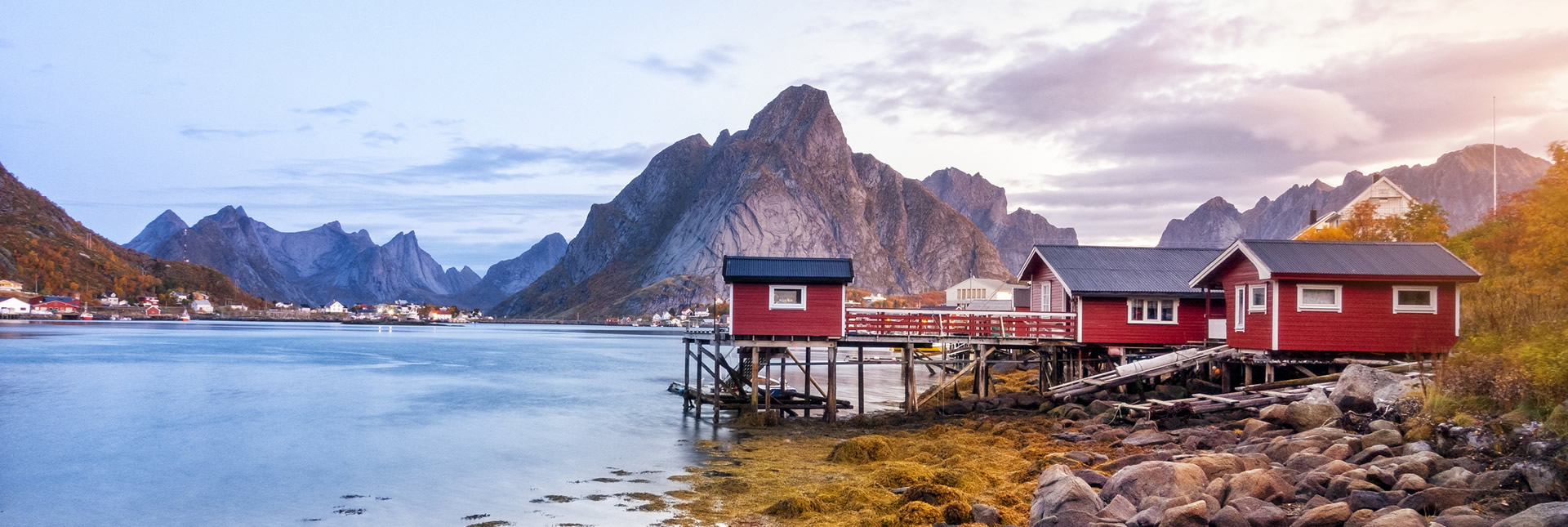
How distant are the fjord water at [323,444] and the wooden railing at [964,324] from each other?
299 inches

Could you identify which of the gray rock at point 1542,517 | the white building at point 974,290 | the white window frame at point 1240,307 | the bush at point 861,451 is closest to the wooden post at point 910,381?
the bush at point 861,451

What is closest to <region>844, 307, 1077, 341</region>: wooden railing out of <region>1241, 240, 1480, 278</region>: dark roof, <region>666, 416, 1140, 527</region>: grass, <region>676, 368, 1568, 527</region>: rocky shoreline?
<region>666, 416, 1140, 527</region>: grass

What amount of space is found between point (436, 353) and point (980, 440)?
348 ft

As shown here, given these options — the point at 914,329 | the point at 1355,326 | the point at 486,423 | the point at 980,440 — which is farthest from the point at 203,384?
the point at 1355,326

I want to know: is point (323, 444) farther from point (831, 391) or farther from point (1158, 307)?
point (1158, 307)

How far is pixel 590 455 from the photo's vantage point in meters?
34.1

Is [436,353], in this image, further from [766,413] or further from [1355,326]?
[1355,326]

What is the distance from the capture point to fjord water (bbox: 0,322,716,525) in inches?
991

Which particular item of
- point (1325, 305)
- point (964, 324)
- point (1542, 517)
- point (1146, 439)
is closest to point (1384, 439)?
point (1146, 439)

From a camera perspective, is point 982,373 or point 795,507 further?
point 982,373

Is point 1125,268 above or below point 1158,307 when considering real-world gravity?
above

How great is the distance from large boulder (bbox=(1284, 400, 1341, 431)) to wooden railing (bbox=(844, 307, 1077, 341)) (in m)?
15.2

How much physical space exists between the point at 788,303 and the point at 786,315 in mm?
430

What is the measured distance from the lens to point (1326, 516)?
13742mm
